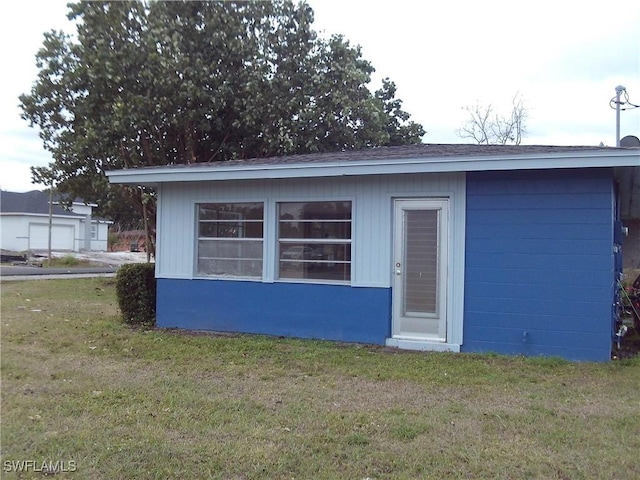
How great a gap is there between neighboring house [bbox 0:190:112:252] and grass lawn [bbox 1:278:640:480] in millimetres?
36287

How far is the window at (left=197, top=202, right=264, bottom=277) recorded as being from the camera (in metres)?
8.99

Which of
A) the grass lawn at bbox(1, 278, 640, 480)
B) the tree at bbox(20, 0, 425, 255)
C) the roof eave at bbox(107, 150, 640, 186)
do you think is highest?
the tree at bbox(20, 0, 425, 255)

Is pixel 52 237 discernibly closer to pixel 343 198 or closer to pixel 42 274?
pixel 42 274

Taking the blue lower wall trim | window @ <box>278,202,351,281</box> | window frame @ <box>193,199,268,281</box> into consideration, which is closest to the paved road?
the blue lower wall trim

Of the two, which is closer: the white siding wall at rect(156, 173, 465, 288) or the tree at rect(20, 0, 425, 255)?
the white siding wall at rect(156, 173, 465, 288)

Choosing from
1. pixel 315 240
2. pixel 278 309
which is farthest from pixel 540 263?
pixel 278 309

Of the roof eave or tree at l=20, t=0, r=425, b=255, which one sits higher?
tree at l=20, t=0, r=425, b=255

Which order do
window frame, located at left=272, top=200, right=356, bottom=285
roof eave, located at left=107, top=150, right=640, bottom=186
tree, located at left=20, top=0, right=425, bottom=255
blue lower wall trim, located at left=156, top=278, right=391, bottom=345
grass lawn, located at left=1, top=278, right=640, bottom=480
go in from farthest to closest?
tree, located at left=20, top=0, right=425, bottom=255 < window frame, located at left=272, top=200, right=356, bottom=285 < blue lower wall trim, located at left=156, top=278, right=391, bottom=345 < roof eave, located at left=107, top=150, right=640, bottom=186 < grass lawn, located at left=1, top=278, right=640, bottom=480

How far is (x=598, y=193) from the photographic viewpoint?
7.07m

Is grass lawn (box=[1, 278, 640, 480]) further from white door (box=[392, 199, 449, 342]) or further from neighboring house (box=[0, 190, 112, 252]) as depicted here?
neighboring house (box=[0, 190, 112, 252])

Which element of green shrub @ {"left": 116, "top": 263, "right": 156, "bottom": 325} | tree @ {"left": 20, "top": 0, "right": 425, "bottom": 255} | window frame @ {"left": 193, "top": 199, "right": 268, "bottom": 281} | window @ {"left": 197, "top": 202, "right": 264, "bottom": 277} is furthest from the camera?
tree @ {"left": 20, "top": 0, "right": 425, "bottom": 255}

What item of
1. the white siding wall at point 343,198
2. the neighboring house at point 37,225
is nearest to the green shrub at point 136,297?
the white siding wall at point 343,198

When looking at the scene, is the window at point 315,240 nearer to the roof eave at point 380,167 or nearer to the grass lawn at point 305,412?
the roof eave at point 380,167

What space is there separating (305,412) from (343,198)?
156 inches
